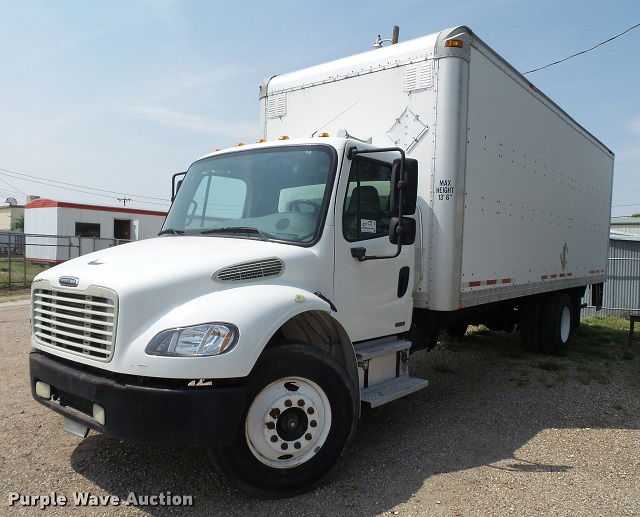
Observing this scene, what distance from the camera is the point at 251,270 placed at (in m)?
3.70

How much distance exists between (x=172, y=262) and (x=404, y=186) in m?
1.81

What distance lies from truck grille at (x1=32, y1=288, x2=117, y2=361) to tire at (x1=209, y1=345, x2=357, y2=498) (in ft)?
3.08

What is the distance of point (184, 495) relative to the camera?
11.9 ft

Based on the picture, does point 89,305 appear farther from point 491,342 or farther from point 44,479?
point 491,342

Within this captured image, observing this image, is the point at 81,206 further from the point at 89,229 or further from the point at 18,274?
the point at 18,274

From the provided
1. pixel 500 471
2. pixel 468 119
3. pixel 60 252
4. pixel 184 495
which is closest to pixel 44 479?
pixel 184 495

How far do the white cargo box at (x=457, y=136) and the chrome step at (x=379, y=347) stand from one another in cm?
50

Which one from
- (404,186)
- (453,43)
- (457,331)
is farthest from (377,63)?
(457,331)

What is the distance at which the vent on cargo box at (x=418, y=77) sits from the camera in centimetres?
505

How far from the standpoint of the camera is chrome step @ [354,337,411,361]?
4422 mm

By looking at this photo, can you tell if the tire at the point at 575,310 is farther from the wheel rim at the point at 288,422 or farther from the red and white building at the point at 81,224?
the red and white building at the point at 81,224

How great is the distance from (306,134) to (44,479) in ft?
13.4

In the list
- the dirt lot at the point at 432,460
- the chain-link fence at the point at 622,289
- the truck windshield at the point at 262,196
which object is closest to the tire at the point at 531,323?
the dirt lot at the point at 432,460

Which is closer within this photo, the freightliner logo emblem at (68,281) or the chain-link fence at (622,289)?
the freightliner logo emblem at (68,281)
